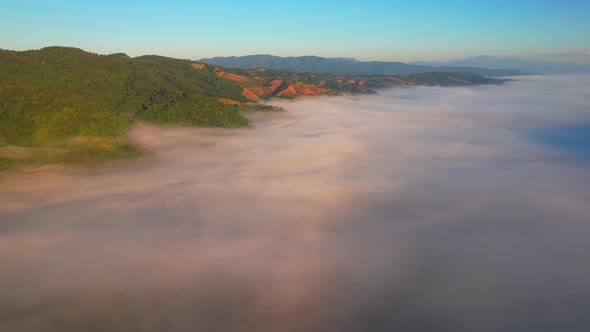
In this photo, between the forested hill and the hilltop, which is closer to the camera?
the hilltop

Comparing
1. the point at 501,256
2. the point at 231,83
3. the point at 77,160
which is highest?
the point at 231,83

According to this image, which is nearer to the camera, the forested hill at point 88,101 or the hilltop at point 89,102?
the hilltop at point 89,102

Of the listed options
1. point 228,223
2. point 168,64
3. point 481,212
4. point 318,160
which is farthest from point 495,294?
point 168,64

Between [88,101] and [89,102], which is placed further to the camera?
[88,101]

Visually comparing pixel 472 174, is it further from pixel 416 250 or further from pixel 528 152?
pixel 416 250

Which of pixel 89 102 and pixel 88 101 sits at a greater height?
pixel 88 101

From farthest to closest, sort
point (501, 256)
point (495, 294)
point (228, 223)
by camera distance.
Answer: point (228, 223), point (501, 256), point (495, 294)

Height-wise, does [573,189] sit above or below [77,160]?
below

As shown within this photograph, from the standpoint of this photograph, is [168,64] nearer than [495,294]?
No
